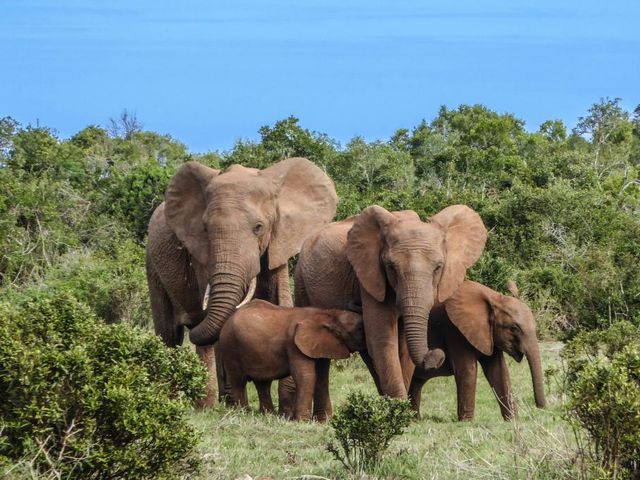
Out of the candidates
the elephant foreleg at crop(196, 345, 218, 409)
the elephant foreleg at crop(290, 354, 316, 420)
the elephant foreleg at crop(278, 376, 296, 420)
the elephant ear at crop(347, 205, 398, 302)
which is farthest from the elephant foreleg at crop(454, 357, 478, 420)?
the elephant foreleg at crop(196, 345, 218, 409)

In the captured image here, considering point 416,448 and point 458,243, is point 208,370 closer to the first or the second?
Result: point 458,243

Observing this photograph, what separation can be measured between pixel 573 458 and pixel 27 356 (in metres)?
3.00

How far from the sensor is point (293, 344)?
10.3 metres

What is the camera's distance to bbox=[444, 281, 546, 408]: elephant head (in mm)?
10297

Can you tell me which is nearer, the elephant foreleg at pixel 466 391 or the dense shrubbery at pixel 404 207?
the elephant foreleg at pixel 466 391

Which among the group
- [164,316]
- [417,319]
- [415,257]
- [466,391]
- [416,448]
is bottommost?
[416,448]

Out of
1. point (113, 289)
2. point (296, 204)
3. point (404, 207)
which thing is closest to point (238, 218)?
point (296, 204)

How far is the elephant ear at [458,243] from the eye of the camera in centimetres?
1025

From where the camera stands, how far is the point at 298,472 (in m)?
7.55

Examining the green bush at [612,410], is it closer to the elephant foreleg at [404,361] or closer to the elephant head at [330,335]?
the elephant head at [330,335]

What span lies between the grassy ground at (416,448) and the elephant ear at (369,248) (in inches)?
45.3

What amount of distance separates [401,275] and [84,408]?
378cm

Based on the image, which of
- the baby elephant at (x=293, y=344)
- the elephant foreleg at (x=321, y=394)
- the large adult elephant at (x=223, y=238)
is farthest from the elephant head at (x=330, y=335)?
the large adult elephant at (x=223, y=238)

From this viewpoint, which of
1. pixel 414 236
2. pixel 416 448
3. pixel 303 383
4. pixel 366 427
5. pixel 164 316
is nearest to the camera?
pixel 366 427
